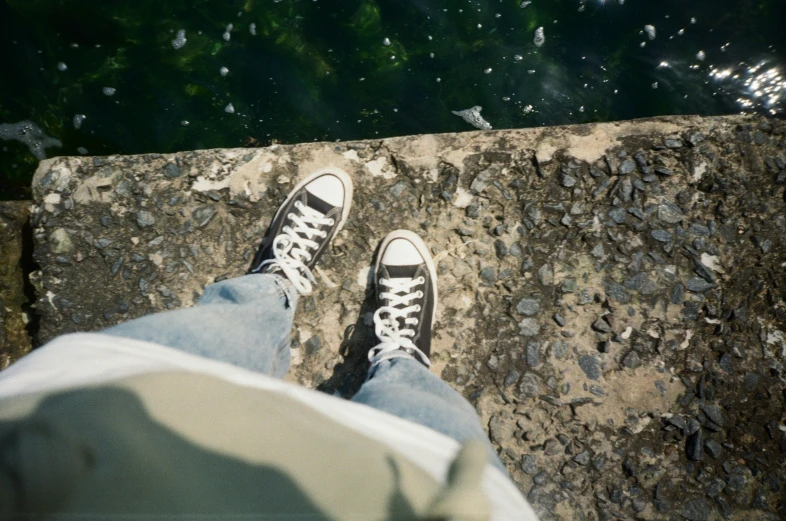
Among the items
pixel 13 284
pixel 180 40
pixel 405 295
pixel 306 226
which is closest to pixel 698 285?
pixel 405 295

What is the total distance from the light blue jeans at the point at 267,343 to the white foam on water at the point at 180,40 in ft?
5.42

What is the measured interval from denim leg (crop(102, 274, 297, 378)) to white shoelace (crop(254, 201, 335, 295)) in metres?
0.07

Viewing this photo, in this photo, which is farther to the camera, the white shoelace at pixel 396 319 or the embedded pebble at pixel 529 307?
the embedded pebble at pixel 529 307

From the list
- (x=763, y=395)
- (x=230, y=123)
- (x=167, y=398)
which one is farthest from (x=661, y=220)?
(x=230, y=123)

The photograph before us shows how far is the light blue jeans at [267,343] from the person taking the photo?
4.08 ft

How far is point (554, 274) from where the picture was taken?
191cm

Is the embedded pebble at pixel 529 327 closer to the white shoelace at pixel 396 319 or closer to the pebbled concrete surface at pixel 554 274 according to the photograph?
the pebbled concrete surface at pixel 554 274

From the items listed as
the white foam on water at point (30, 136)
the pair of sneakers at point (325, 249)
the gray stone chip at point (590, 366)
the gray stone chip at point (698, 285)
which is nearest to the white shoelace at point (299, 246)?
the pair of sneakers at point (325, 249)

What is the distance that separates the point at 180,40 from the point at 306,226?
1.53 m

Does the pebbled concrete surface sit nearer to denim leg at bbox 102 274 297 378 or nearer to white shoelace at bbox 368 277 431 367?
white shoelace at bbox 368 277 431 367

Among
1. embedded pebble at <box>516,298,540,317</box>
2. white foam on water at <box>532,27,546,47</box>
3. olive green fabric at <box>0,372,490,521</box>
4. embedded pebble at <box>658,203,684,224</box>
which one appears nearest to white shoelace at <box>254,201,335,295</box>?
embedded pebble at <box>516,298,540,317</box>

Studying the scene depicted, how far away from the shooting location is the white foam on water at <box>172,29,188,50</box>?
2.65 meters

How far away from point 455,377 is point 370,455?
1.08m

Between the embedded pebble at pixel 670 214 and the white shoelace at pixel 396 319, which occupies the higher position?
the embedded pebble at pixel 670 214
